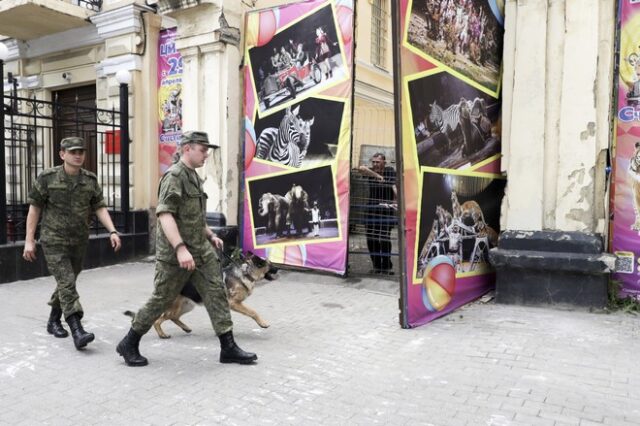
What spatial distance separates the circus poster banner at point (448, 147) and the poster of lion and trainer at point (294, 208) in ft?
6.58

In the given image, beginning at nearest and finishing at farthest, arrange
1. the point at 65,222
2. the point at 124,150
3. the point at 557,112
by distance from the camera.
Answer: the point at 65,222 → the point at 557,112 → the point at 124,150

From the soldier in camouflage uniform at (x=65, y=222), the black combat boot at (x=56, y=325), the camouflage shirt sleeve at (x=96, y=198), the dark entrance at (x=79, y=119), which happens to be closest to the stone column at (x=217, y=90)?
the dark entrance at (x=79, y=119)

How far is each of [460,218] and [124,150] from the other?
20.4 feet

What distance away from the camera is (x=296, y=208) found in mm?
8000

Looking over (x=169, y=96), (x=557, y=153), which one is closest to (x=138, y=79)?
(x=169, y=96)

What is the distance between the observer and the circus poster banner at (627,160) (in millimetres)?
5848

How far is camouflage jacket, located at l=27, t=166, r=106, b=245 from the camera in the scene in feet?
16.3

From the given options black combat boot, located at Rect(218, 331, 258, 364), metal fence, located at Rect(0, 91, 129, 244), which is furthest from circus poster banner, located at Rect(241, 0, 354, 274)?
black combat boot, located at Rect(218, 331, 258, 364)

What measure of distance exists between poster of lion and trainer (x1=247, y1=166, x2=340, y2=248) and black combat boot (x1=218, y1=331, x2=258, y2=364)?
133 inches

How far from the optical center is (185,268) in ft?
13.8

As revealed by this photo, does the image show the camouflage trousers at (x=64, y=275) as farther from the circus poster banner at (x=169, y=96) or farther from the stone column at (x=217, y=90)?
the circus poster banner at (x=169, y=96)

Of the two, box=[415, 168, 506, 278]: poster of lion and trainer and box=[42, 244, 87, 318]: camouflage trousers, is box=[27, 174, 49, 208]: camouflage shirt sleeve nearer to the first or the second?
box=[42, 244, 87, 318]: camouflage trousers

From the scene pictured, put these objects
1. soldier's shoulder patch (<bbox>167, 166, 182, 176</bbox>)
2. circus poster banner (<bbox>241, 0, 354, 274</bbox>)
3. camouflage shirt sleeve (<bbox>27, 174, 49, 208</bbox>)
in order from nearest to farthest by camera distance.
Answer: soldier's shoulder patch (<bbox>167, 166, 182, 176</bbox>) < camouflage shirt sleeve (<bbox>27, 174, 49, 208</bbox>) < circus poster banner (<bbox>241, 0, 354, 274</bbox>)

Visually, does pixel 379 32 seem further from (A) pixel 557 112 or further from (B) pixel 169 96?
(A) pixel 557 112
